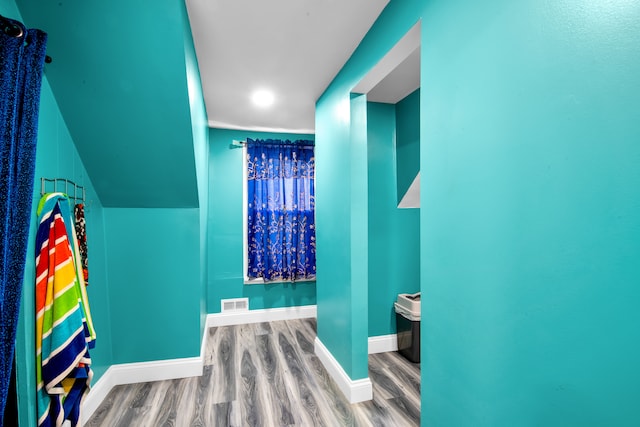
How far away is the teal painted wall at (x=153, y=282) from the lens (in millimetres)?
2326

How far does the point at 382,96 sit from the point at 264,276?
2440 millimetres

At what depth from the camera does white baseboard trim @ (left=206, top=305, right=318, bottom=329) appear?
362 centimetres

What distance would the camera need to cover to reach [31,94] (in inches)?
43.0

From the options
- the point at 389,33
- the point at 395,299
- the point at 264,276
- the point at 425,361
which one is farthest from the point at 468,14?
the point at 264,276

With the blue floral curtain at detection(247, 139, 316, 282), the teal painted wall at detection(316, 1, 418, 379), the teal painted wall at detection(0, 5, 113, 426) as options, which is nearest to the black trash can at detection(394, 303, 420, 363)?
the teal painted wall at detection(316, 1, 418, 379)

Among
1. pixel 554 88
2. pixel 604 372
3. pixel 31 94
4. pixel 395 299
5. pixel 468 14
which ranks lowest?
pixel 395 299

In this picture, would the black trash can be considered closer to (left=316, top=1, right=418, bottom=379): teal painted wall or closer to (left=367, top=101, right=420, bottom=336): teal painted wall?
(left=367, top=101, right=420, bottom=336): teal painted wall

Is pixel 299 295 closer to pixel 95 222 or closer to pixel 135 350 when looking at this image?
pixel 135 350

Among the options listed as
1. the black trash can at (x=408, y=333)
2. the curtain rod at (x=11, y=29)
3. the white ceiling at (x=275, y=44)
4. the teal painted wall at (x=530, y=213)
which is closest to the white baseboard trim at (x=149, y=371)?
the black trash can at (x=408, y=333)

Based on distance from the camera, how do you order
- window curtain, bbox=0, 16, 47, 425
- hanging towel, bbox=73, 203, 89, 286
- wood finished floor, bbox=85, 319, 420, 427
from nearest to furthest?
window curtain, bbox=0, 16, 47, 425 → hanging towel, bbox=73, 203, 89, 286 → wood finished floor, bbox=85, 319, 420, 427

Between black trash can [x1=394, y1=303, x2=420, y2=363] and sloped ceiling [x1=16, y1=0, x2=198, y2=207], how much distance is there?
2162 millimetres

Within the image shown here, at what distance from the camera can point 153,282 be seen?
2404 mm

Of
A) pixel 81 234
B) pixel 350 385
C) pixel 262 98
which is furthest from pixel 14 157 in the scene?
pixel 350 385

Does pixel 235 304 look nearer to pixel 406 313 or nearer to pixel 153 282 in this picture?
pixel 153 282
